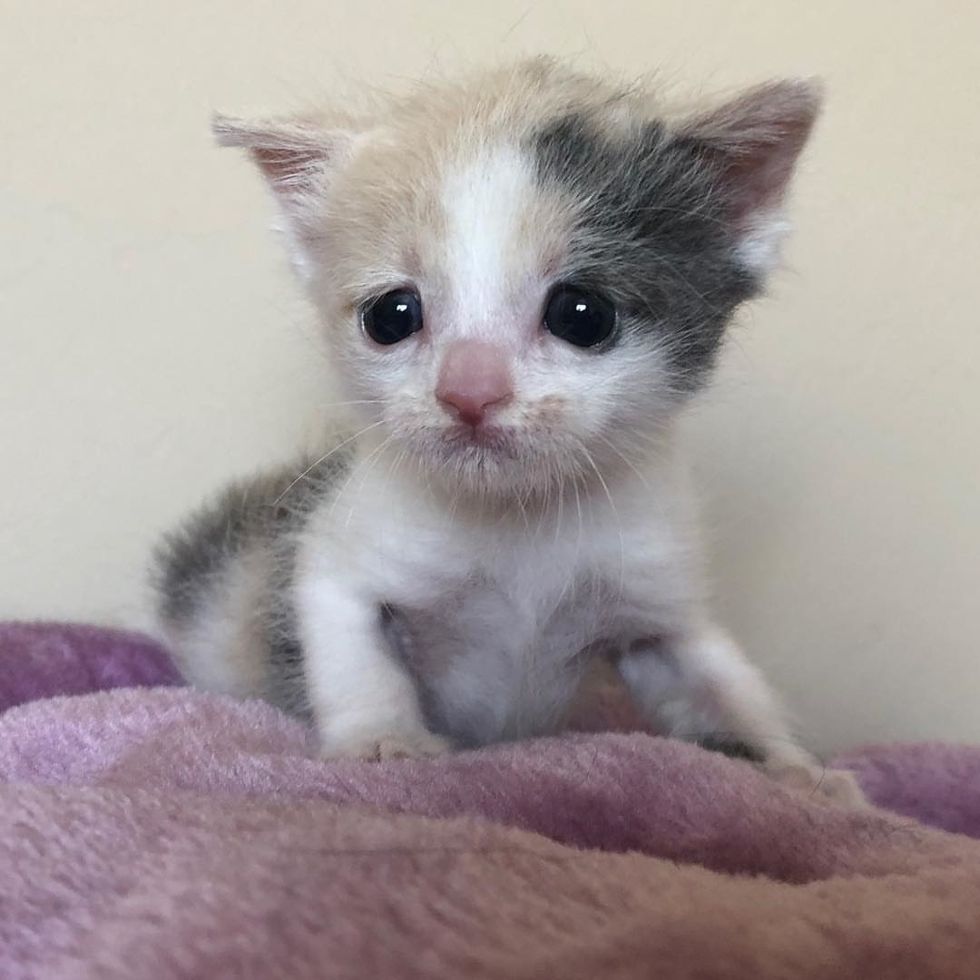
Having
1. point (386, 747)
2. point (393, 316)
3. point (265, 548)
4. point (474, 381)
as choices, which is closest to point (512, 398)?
point (474, 381)

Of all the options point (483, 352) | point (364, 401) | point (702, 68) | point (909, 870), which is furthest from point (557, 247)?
point (702, 68)

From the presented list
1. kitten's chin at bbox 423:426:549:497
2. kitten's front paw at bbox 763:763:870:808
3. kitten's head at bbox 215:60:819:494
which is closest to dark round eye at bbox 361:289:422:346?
kitten's head at bbox 215:60:819:494

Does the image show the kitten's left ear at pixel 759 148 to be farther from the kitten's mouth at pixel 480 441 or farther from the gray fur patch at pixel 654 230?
the kitten's mouth at pixel 480 441

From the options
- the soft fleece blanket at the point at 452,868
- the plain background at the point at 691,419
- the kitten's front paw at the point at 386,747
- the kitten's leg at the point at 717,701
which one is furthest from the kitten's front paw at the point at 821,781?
the plain background at the point at 691,419

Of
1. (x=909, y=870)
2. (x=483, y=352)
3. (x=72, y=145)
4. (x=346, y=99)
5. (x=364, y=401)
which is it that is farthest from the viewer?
(x=72, y=145)

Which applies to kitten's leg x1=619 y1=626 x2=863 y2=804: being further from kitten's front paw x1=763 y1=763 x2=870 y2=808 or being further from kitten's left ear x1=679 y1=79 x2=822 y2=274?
kitten's left ear x1=679 y1=79 x2=822 y2=274

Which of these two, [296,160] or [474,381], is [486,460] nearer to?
[474,381]

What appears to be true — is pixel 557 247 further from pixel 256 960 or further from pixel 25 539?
pixel 25 539
